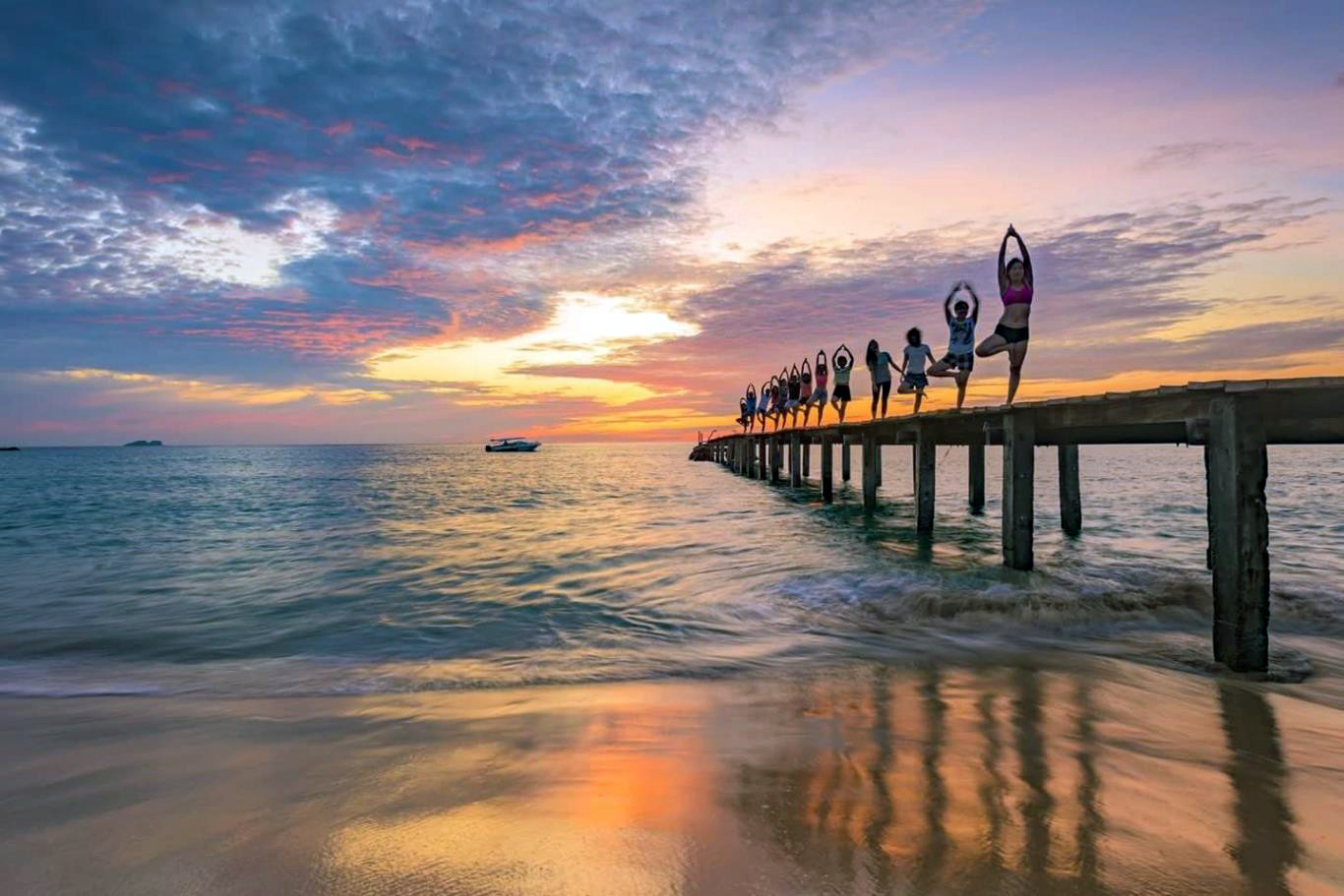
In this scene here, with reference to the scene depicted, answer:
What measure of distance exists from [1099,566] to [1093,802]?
11.9 metres

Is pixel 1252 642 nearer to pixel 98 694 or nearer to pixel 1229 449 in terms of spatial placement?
pixel 1229 449

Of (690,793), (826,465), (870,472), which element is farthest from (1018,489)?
(826,465)

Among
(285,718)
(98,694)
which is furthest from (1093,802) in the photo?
(98,694)

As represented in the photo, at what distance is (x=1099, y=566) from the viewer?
14.2 m

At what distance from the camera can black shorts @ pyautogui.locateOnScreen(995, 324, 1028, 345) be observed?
11953mm

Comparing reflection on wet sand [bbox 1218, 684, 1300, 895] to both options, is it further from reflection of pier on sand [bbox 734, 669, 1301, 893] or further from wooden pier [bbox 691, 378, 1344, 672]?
wooden pier [bbox 691, 378, 1344, 672]

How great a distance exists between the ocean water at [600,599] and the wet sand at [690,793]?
1690 millimetres

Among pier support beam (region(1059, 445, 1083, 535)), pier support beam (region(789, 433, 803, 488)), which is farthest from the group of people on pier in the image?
pier support beam (region(789, 433, 803, 488))

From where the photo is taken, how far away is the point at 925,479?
19.8 metres

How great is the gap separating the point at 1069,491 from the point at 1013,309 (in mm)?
12624

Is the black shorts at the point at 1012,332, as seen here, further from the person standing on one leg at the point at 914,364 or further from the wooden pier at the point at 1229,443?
the person standing on one leg at the point at 914,364

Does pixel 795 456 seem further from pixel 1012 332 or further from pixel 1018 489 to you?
pixel 1012 332

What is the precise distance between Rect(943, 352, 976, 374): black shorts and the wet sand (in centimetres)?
885

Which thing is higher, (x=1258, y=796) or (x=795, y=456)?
(x=795, y=456)
